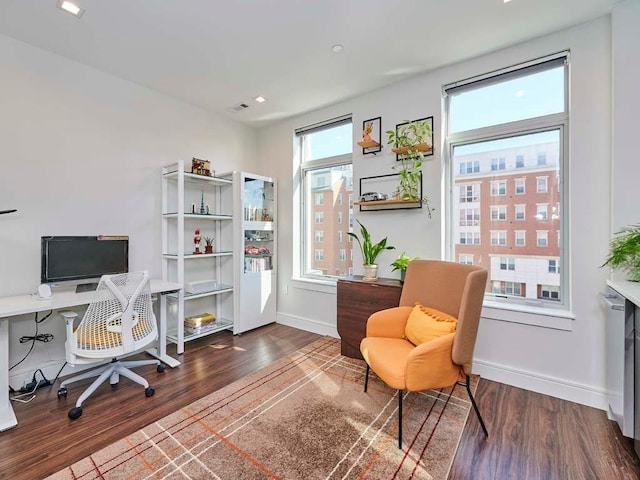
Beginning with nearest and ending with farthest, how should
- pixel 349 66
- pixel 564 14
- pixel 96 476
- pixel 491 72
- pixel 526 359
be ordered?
pixel 96 476, pixel 564 14, pixel 526 359, pixel 491 72, pixel 349 66

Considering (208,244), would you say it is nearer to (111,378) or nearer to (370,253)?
(111,378)

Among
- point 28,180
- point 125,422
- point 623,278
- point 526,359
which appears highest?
point 28,180

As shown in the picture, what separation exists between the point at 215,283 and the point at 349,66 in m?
2.94

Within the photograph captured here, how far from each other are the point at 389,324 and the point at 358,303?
1.91 feet

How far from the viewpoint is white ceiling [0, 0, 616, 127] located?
213 cm

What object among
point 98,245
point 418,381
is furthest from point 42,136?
point 418,381

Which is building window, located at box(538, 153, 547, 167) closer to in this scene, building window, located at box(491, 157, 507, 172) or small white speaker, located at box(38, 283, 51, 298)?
building window, located at box(491, 157, 507, 172)

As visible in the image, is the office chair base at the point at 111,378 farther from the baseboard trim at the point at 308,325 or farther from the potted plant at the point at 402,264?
the potted plant at the point at 402,264

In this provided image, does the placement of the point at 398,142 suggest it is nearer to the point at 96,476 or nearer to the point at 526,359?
the point at 526,359

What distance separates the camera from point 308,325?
3.95 meters

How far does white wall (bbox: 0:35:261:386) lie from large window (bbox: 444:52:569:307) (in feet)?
10.4

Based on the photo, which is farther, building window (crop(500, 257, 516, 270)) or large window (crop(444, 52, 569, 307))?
building window (crop(500, 257, 516, 270))

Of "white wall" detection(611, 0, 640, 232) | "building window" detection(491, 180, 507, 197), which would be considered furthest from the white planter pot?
"white wall" detection(611, 0, 640, 232)

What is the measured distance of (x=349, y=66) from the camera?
288cm
